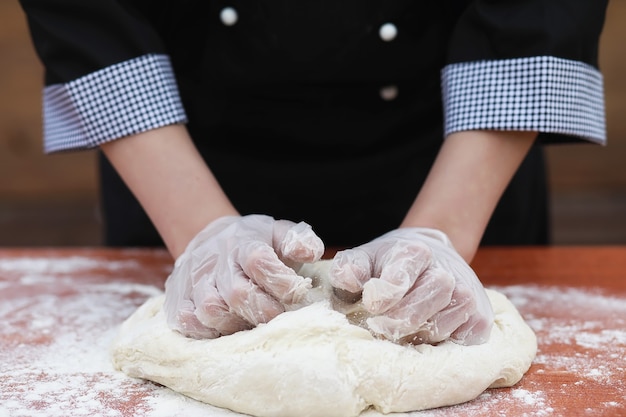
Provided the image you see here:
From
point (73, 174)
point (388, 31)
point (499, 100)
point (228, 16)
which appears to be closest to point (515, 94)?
point (499, 100)

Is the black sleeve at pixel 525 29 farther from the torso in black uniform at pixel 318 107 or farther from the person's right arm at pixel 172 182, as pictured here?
the person's right arm at pixel 172 182

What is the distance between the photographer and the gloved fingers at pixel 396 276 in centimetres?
83

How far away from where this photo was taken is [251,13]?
1.31 meters

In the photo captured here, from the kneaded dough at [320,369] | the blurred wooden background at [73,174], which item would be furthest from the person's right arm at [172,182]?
the blurred wooden background at [73,174]

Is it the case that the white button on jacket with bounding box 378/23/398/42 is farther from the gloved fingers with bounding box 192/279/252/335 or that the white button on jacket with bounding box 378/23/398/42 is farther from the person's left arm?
the gloved fingers with bounding box 192/279/252/335

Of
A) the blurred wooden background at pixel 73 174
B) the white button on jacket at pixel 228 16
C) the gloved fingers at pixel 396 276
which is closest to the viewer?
the gloved fingers at pixel 396 276

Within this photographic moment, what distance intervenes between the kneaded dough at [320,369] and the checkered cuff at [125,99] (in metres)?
0.37

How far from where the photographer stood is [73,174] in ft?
9.82

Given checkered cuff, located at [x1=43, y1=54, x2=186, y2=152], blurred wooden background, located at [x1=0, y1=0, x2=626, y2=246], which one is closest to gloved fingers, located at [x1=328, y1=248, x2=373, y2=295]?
checkered cuff, located at [x1=43, y1=54, x2=186, y2=152]

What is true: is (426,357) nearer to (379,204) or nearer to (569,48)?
(569,48)

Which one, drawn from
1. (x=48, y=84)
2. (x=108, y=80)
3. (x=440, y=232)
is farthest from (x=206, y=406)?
(x=48, y=84)

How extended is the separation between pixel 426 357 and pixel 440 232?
211 millimetres

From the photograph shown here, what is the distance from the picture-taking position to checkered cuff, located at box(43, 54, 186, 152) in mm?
1144

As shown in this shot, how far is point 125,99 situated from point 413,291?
0.54 meters
